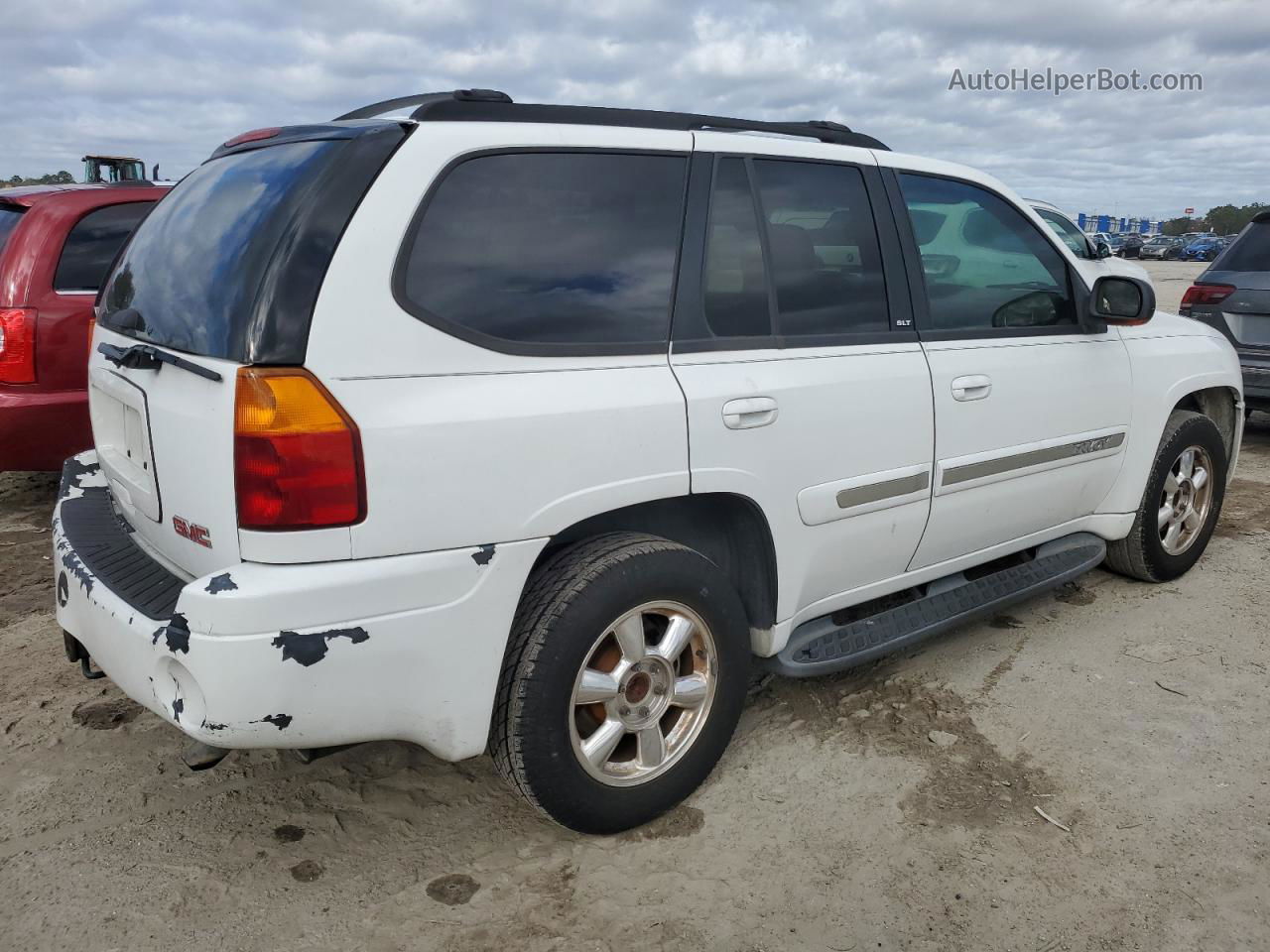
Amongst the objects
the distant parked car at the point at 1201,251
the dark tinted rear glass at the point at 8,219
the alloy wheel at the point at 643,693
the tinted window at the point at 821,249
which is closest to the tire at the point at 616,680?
the alloy wheel at the point at 643,693

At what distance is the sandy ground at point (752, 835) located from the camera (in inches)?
91.1

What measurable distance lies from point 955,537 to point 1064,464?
24.6 inches

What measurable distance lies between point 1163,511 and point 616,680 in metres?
2.99

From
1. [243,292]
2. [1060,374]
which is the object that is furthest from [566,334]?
[1060,374]

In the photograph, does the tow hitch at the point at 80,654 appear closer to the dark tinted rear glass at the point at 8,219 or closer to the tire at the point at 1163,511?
the dark tinted rear glass at the point at 8,219

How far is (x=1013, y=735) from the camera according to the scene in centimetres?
318

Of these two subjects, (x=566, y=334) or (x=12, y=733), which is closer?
(x=566, y=334)

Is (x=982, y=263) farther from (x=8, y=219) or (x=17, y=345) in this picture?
(x=8, y=219)

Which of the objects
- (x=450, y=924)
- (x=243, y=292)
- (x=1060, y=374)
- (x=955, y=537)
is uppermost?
(x=243, y=292)

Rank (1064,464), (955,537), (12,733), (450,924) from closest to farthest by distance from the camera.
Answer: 1. (450,924)
2. (12,733)
3. (955,537)
4. (1064,464)

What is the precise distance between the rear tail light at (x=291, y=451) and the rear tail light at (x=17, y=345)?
338cm

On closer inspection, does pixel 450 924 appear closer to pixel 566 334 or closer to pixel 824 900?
pixel 824 900

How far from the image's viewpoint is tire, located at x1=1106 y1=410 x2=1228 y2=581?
422 cm

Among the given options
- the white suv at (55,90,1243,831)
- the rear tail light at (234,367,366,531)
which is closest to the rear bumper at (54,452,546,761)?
the white suv at (55,90,1243,831)
